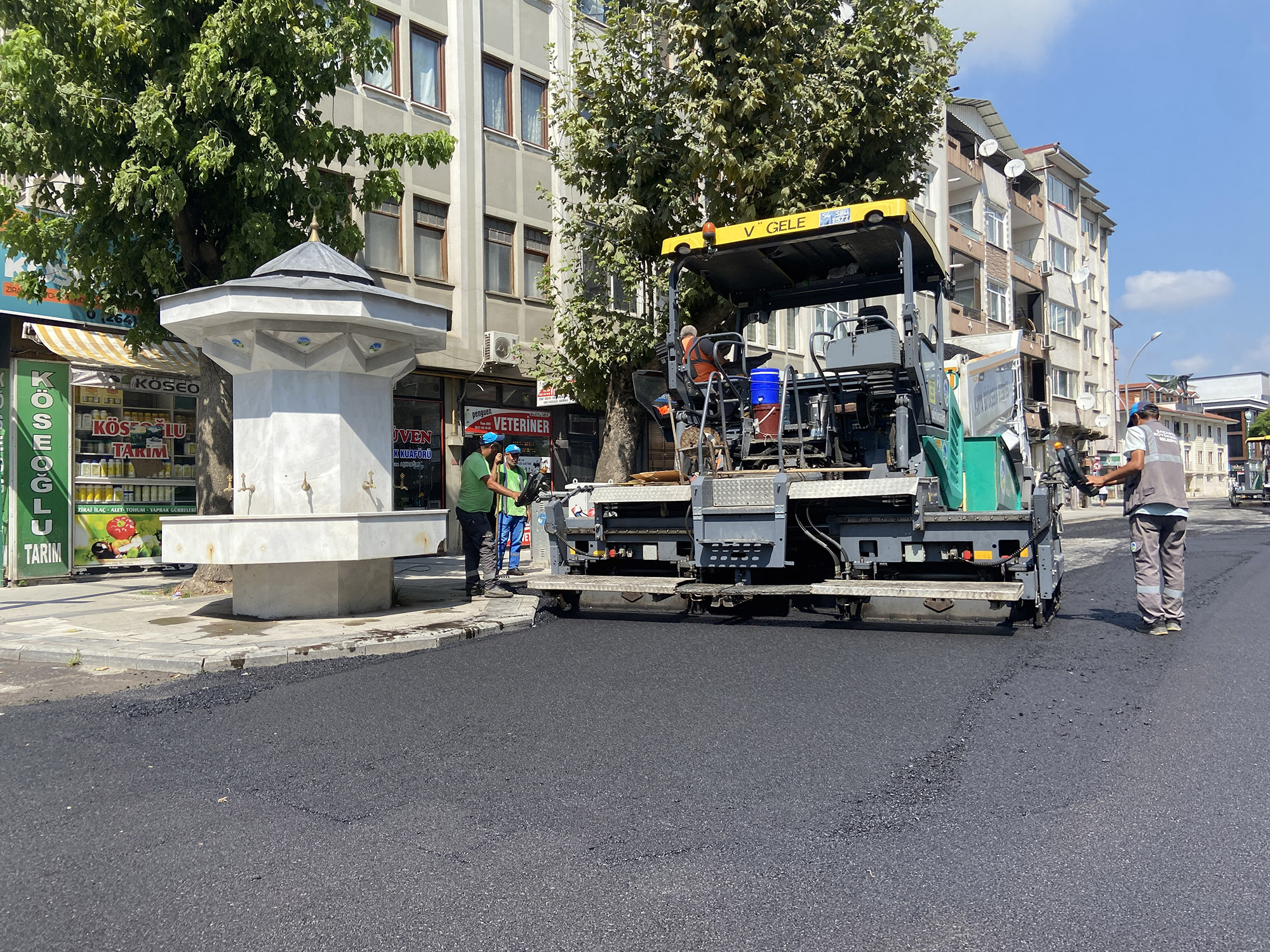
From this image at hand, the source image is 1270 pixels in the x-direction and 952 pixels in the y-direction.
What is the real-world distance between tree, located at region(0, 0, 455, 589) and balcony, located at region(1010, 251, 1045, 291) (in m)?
35.9

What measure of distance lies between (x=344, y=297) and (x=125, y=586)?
5.95 metres

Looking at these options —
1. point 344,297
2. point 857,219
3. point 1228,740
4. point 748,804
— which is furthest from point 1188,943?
point 344,297

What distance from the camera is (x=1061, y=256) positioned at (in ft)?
161

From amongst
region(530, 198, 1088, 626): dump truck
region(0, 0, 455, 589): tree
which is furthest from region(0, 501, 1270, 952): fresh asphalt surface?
region(0, 0, 455, 589): tree

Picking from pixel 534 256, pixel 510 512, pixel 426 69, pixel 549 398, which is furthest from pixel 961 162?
pixel 510 512

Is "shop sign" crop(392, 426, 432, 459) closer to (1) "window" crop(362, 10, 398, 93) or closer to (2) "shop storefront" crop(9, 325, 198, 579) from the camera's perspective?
(2) "shop storefront" crop(9, 325, 198, 579)

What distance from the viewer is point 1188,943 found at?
269cm

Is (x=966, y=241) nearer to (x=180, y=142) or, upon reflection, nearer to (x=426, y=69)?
(x=426, y=69)

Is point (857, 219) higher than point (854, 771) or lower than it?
higher

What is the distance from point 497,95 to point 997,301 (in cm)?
2761

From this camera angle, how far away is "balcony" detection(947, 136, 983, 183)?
36875 mm

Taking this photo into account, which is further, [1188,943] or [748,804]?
[748,804]

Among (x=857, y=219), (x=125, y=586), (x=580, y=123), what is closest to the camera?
(x=857, y=219)

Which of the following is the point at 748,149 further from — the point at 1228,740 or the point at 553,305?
the point at 1228,740
